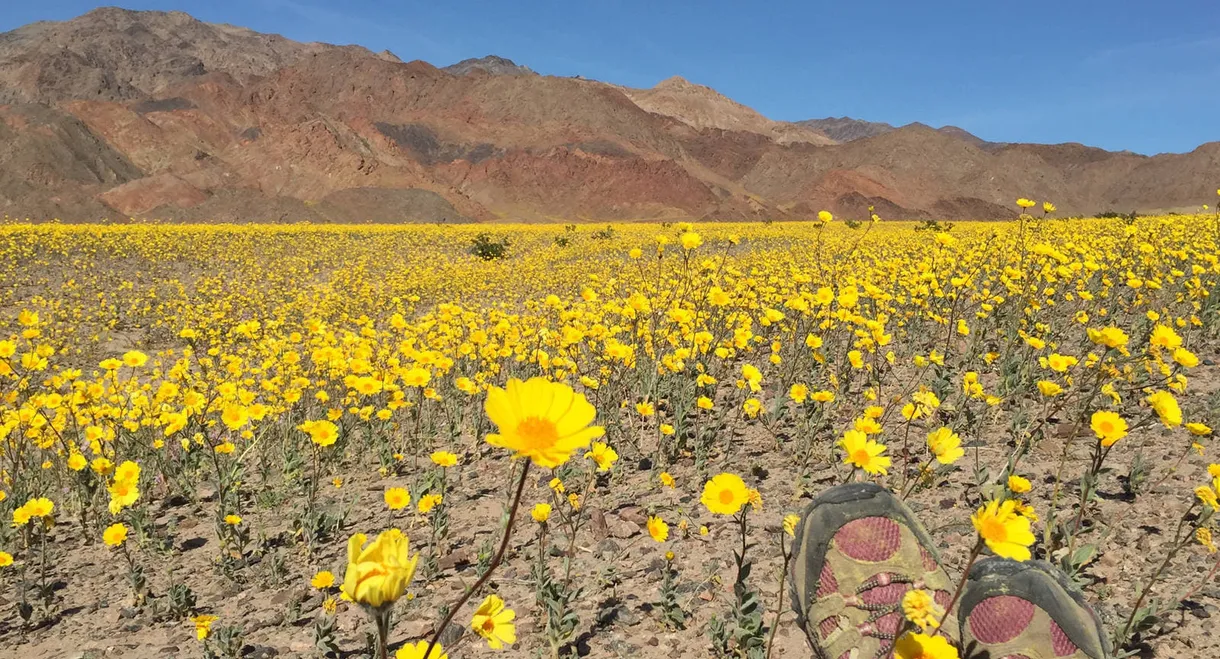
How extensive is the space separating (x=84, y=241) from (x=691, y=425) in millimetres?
18236

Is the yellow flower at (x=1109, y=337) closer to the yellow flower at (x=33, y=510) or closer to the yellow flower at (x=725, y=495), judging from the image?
the yellow flower at (x=725, y=495)

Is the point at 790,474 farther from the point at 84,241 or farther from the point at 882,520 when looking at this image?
the point at 84,241

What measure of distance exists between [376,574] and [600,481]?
2.75 metres

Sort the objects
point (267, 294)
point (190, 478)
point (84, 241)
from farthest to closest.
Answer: point (84, 241), point (267, 294), point (190, 478)

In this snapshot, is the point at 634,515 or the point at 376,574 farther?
the point at 634,515

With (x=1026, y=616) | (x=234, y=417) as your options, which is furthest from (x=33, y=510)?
(x=1026, y=616)

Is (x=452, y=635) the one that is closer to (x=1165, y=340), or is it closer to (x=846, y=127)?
(x=1165, y=340)

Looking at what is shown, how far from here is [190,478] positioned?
399 cm

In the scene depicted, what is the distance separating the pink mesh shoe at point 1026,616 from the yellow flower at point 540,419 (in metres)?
1.64

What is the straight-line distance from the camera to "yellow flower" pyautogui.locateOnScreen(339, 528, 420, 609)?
89 cm

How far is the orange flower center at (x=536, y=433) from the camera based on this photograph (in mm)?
1039

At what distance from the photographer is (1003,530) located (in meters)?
1.30

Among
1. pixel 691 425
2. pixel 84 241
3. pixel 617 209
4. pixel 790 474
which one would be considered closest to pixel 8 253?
pixel 84 241

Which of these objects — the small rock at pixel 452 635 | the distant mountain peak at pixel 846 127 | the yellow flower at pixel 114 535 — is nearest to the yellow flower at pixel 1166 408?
the small rock at pixel 452 635
